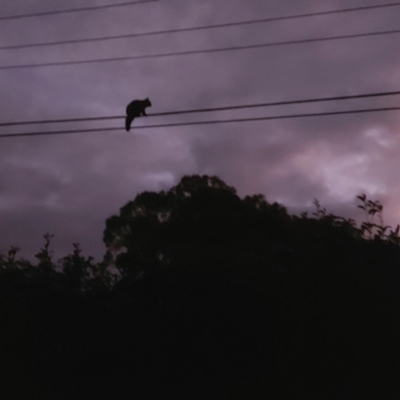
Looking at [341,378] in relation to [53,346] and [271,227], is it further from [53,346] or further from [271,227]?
[271,227]

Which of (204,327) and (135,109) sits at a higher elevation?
(135,109)

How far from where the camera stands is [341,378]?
9.02 m

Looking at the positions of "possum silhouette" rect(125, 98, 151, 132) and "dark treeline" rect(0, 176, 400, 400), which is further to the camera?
"possum silhouette" rect(125, 98, 151, 132)

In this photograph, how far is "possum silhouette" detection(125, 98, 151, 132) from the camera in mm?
10078

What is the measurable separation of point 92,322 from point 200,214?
1427 centimetres

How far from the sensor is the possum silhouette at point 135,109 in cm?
1008

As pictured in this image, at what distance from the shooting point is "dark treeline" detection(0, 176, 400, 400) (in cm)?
879

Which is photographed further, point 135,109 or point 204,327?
point 135,109

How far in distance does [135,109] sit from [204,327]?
452 centimetres

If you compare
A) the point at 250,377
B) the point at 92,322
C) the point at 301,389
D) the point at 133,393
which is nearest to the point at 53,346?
the point at 92,322

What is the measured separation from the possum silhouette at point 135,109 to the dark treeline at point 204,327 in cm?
252

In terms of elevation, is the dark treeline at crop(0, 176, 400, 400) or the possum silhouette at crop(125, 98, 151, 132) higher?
the possum silhouette at crop(125, 98, 151, 132)

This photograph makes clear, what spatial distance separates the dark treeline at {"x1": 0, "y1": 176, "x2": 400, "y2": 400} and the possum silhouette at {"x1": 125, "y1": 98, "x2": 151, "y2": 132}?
8.28 ft

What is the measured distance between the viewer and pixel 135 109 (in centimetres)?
1080
